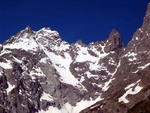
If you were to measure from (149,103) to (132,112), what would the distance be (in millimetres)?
9031

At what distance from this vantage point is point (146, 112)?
15825 cm

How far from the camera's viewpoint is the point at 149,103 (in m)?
185

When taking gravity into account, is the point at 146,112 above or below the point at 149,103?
below

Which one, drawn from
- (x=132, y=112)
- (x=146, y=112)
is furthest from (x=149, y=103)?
(x=146, y=112)

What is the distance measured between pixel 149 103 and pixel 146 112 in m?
27.3

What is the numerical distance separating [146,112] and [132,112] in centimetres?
2158

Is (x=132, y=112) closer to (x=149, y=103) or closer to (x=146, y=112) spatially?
(x=149, y=103)

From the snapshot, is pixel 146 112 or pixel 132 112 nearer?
pixel 146 112

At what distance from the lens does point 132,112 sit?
180 m

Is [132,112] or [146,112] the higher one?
[132,112]

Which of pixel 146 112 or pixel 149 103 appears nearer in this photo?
pixel 146 112
